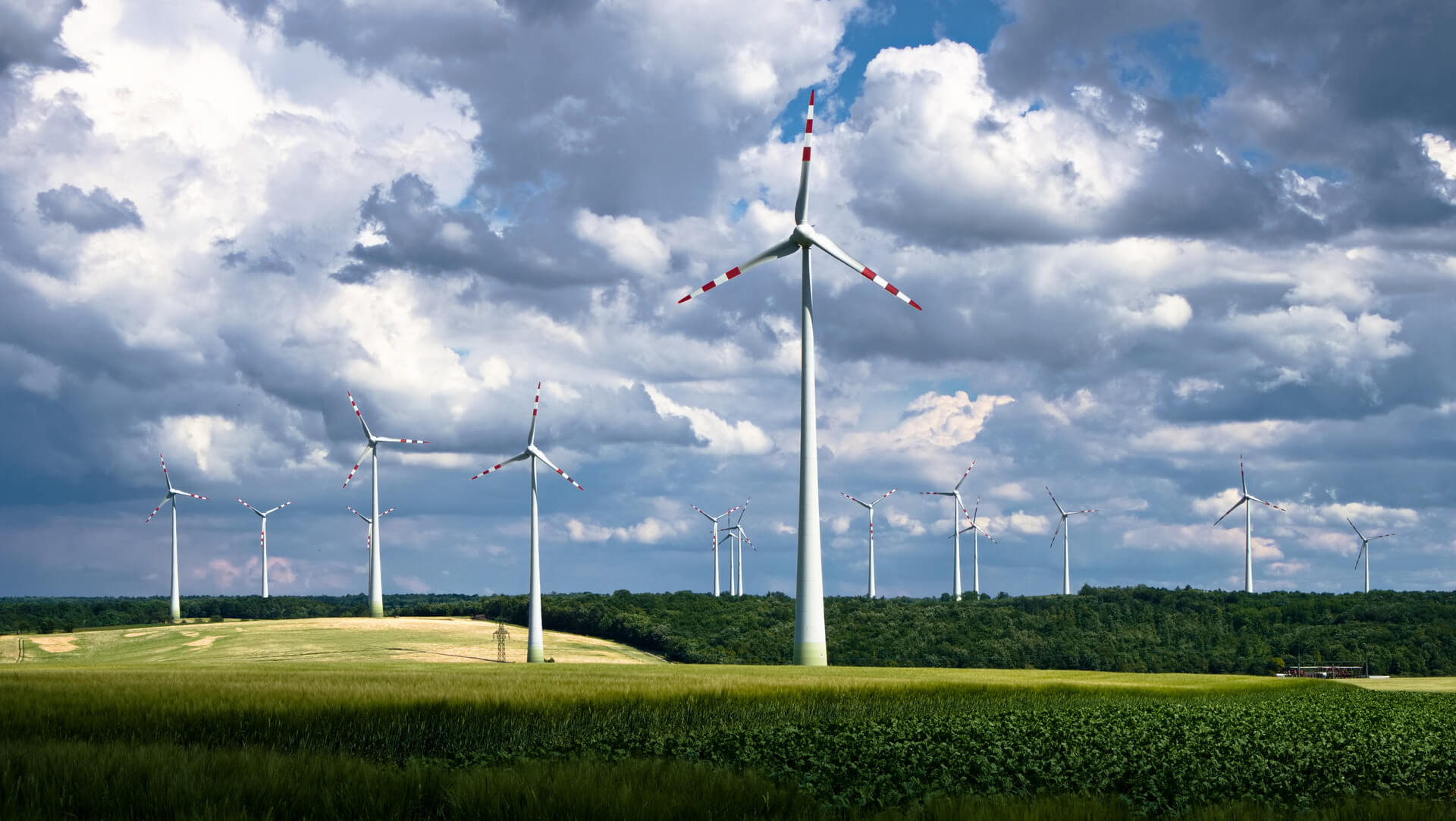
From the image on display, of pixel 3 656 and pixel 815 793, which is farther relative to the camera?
pixel 3 656

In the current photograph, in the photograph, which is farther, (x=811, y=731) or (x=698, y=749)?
(x=811, y=731)

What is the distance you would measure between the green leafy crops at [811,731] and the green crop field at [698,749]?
0.36 feet

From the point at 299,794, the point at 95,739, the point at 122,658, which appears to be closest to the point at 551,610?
the point at 122,658

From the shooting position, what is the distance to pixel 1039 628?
599 feet

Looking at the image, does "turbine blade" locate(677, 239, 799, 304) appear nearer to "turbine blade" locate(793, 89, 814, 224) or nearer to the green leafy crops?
"turbine blade" locate(793, 89, 814, 224)

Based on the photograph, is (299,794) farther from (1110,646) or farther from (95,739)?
(1110,646)

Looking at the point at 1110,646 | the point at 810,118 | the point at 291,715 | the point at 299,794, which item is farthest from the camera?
the point at 1110,646

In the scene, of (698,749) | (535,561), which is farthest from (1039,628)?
(698,749)

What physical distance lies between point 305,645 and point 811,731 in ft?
348

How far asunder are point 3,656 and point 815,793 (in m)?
123

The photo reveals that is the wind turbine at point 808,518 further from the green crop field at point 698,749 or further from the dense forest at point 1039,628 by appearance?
the dense forest at point 1039,628

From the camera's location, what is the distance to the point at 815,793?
2000 cm

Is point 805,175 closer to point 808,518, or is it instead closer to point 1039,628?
point 808,518

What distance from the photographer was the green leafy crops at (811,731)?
933 inches
